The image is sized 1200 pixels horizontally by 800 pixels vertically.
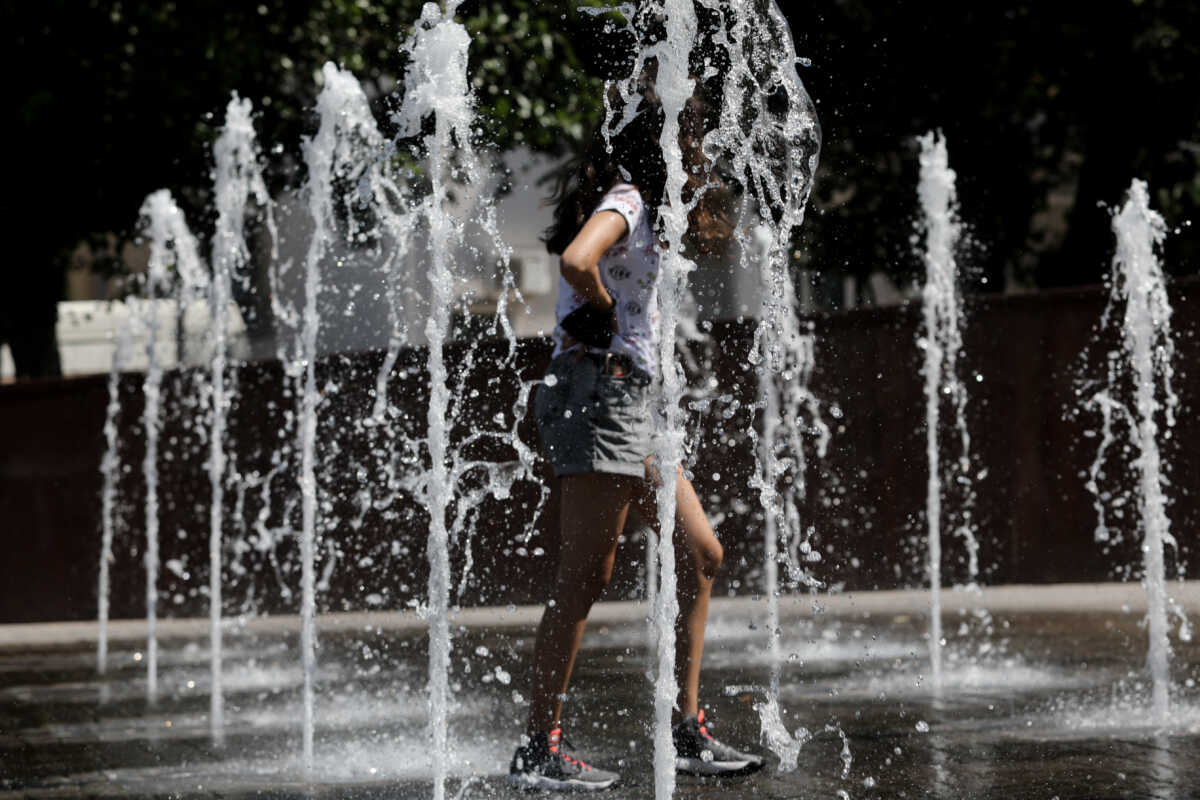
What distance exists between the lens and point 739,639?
8.42m

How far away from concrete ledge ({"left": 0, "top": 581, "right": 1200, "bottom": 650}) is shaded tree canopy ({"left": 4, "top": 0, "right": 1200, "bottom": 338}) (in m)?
4.78

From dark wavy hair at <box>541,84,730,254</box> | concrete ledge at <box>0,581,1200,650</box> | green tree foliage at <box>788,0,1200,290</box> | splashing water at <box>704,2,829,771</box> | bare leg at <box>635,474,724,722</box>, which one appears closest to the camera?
dark wavy hair at <box>541,84,730,254</box>

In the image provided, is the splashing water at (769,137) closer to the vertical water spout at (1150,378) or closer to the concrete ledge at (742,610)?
the vertical water spout at (1150,378)

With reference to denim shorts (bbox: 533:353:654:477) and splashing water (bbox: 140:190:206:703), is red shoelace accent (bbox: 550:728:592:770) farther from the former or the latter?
splashing water (bbox: 140:190:206:703)

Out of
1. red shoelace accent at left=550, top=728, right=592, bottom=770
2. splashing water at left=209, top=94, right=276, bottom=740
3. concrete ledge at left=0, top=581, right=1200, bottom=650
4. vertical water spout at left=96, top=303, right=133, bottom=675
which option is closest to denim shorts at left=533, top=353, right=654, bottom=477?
red shoelace accent at left=550, top=728, right=592, bottom=770

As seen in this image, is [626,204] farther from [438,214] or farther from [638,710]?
[638,710]

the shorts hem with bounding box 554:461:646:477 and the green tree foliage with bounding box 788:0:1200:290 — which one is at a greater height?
the green tree foliage with bounding box 788:0:1200:290

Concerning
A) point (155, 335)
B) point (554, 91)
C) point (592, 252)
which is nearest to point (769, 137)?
point (592, 252)

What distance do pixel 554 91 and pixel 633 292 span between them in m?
11.0

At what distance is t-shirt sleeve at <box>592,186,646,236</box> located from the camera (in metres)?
3.96

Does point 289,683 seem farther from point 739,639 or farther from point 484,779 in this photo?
point 484,779

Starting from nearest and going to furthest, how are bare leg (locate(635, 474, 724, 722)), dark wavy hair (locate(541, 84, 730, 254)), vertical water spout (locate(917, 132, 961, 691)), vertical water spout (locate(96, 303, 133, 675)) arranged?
dark wavy hair (locate(541, 84, 730, 254))
bare leg (locate(635, 474, 724, 722))
vertical water spout (locate(917, 132, 961, 691))
vertical water spout (locate(96, 303, 133, 675))

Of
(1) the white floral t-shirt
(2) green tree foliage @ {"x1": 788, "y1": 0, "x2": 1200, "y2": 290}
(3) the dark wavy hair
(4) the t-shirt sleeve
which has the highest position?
(2) green tree foliage @ {"x1": 788, "y1": 0, "x2": 1200, "y2": 290}

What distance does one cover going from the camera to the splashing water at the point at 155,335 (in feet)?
27.2
